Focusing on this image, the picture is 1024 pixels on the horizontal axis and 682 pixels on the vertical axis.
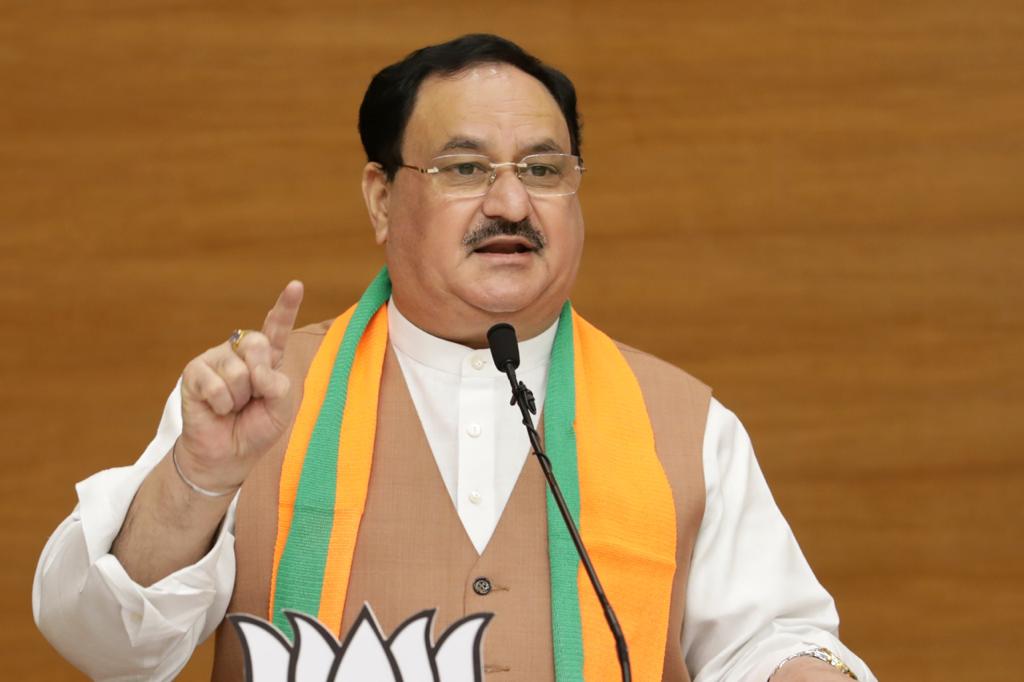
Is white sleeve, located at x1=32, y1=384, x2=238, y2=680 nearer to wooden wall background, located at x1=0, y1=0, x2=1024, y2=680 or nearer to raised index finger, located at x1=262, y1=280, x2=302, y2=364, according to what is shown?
raised index finger, located at x1=262, y1=280, x2=302, y2=364

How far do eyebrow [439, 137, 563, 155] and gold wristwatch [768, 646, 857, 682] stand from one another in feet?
2.82

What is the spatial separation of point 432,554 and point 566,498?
224 mm

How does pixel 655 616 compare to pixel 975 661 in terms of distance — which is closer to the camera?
pixel 655 616

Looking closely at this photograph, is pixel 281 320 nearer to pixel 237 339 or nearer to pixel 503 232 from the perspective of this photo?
pixel 237 339

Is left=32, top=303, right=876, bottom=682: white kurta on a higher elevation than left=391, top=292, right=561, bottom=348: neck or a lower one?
lower

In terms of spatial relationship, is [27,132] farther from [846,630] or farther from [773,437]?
[846,630]

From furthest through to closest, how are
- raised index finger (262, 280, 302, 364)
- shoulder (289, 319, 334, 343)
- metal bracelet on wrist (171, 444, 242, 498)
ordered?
shoulder (289, 319, 334, 343) → metal bracelet on wrist (171, 444, 242, 498) → raised index finger (262, 280, 302, 364)

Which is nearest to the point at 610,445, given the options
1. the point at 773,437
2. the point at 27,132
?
the point at 773,437

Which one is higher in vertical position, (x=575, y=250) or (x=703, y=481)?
(x=575, y=250)

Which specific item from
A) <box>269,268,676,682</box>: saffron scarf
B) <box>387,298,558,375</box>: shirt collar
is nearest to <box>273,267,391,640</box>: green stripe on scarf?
<box>269,268,676,682</box>: saffron scarf

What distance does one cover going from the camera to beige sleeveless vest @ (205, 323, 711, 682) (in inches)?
90.0

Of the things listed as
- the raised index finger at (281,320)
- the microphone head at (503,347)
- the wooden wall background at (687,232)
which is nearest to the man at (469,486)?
the raised index finger at (281,320)

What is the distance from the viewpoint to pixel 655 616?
236 cm

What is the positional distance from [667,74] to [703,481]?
1366 millimetres
